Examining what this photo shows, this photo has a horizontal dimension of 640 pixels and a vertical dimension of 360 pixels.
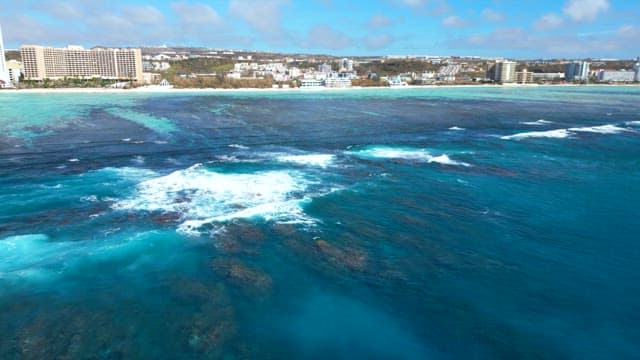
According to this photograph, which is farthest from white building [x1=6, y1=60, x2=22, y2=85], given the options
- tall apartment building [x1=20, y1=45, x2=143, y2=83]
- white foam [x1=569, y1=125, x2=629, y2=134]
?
white foam [x1=569, y1=125, x2=629, y2=134]

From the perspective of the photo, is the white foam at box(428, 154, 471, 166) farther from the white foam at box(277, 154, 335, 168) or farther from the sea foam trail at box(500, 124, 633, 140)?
the sea foam trail at box(500, 124, 633, 140)

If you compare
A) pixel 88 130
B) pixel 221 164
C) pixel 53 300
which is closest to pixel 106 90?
pixel 88 130

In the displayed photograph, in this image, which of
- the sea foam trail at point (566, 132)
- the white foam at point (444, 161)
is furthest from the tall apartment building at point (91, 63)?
the white foam at point (444, 161)

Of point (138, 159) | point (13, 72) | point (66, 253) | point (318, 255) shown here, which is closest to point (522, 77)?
point (13, 72)

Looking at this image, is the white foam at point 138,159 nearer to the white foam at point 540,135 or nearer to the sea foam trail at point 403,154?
the sea foam trail at point 403,154

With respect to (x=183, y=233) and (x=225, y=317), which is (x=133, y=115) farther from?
(x=225, y=317)

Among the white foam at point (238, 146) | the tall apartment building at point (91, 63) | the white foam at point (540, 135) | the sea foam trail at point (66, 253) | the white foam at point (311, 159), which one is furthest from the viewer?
the tall apartment building at point (91, 63)
